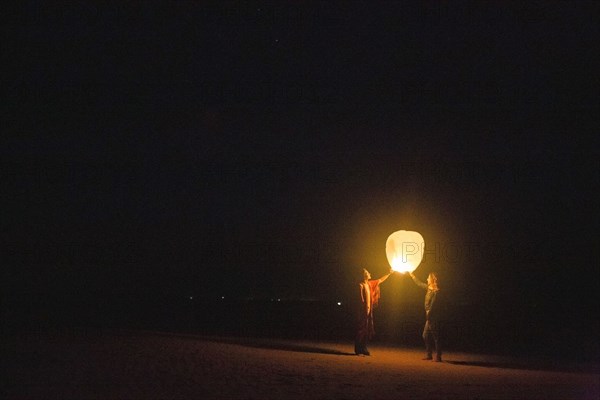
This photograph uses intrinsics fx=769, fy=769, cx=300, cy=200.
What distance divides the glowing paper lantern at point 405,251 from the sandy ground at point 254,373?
2.04 metres

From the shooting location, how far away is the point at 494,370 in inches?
613

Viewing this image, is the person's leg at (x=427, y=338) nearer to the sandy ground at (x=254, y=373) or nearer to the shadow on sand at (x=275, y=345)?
the sandy ground at (x=254, y=373)

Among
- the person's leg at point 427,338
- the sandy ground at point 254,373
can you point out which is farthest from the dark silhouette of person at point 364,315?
the person's leg at point 427,338

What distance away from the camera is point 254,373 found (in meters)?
13.5

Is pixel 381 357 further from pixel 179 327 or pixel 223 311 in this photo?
pixel 223 311

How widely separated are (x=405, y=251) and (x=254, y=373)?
13.7ft

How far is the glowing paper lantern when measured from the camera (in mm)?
15625

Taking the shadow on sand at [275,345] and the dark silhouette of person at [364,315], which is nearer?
the dark silhouette of person at [364,315]

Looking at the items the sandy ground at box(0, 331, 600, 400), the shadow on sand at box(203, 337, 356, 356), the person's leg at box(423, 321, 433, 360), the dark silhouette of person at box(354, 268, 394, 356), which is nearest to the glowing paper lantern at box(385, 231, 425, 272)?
the dark silhouette of person at box(354, 268, 394, 356)

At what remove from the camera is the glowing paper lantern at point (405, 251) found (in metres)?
15.6

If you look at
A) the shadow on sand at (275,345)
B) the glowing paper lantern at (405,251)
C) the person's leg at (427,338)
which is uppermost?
the glowing paper lantern at (405,251)

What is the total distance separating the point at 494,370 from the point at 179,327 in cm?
1293

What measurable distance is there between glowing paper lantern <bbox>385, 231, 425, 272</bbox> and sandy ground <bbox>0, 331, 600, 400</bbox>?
2.04 metres

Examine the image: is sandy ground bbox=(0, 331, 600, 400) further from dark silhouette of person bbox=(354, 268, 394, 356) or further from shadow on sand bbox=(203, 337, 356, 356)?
dark silhouette of person bbox=(354, 268, 394, 356)
